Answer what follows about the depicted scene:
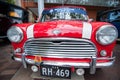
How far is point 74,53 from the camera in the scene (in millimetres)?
2477

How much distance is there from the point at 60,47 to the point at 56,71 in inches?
13.9

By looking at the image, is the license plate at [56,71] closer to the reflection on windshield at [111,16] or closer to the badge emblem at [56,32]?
the badge emblem at [56,32]

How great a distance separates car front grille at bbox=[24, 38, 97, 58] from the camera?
2.44 metres

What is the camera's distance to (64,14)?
3885 mm

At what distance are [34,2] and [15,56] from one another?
14.8m

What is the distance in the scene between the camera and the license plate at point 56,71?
96.9 inches

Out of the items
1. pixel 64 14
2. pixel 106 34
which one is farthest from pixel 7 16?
pixel 106 34

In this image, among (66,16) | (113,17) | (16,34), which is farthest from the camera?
(113,17)

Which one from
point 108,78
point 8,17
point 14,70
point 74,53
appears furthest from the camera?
point 8,17

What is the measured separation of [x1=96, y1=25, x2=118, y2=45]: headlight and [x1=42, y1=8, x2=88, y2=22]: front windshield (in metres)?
1.33

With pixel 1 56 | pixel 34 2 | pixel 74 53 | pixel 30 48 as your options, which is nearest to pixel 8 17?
pixel 1 56

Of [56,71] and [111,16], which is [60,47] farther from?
[111,16]

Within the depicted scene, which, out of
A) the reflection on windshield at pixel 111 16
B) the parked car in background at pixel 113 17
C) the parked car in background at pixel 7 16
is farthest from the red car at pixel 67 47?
the reflection on windshield at pixel 111 16

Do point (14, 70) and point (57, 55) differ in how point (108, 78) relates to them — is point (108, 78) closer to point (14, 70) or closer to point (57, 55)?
point (57, 55)
